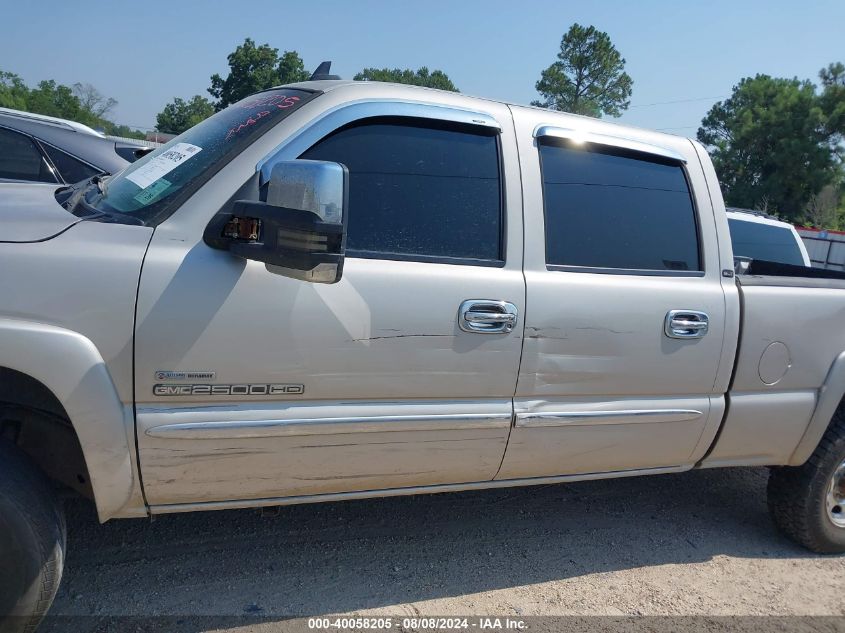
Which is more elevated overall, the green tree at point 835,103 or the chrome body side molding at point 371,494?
the green tree at point 835,103

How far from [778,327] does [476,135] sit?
5.59ft

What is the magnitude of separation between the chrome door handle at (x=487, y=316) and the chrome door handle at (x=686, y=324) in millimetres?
766

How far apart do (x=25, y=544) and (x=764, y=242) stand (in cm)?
659

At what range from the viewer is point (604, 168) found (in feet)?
10.5

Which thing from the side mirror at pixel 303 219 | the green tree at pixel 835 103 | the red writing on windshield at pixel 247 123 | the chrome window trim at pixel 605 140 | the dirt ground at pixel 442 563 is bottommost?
the dirt ground at pixel 442 563

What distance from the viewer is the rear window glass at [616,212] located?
3004mm

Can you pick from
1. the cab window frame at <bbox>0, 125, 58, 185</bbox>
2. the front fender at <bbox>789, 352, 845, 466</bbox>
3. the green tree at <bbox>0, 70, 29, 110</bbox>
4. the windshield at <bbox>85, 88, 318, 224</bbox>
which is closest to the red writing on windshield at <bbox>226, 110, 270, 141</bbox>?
the windshield at <bbox>85, 88, 318, 224</bbox>

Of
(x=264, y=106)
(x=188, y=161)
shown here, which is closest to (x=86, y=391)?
(x=188, y=161)

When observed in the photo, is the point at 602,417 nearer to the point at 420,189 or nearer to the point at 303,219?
the point at 420,189

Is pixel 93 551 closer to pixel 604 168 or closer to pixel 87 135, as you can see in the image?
pixel 604 168

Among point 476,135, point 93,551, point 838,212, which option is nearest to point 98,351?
point 93,551

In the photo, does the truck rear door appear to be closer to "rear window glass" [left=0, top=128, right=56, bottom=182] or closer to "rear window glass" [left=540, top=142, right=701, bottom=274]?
"rear window glass" [left=540, top=142, right=701, bottom=274]

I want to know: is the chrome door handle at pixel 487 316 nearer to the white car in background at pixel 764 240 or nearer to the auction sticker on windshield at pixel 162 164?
the auction sticker on windshield at pixel 162 164

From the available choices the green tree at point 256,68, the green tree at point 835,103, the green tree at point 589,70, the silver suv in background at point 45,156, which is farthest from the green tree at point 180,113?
the silver suv in background at point 45,156
